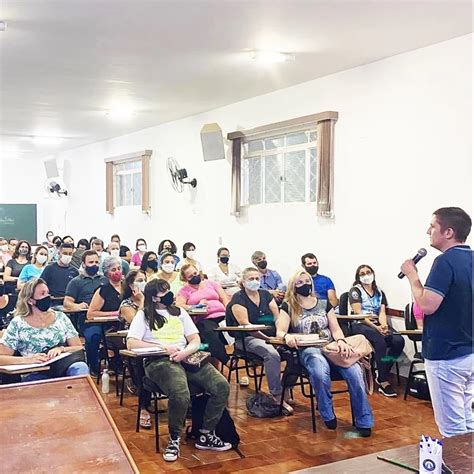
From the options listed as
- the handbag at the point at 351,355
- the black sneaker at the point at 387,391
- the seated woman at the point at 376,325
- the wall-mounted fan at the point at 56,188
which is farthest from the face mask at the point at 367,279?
the wall-mounted fan at the point at 56,188

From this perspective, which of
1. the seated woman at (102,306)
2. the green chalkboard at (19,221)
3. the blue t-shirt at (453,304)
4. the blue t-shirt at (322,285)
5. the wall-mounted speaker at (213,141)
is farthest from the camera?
the green chalkboard at (19,221)

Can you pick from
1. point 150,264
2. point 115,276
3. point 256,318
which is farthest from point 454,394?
point 150,264

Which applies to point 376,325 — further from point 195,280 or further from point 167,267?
point 167,267

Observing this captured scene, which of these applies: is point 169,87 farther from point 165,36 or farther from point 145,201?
point 145,201

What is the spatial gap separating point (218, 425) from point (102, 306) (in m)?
1.89

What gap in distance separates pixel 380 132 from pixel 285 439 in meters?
3.09

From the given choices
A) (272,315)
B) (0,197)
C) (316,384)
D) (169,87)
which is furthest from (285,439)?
(0,197)

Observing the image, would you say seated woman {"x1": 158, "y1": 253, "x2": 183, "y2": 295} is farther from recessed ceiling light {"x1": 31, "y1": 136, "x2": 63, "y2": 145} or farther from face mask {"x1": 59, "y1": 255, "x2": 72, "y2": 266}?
recessed ceiling light {"x1": 31, "y1": 136, "x2": 63, "y2": 145}

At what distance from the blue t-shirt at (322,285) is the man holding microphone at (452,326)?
3.19m

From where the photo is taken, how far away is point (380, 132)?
5.72 metres

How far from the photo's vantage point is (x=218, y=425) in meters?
3.78

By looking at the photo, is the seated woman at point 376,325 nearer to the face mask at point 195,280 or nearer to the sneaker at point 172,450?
the face mask at point 195,280

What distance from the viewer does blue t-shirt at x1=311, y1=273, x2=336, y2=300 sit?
5930 millimetres

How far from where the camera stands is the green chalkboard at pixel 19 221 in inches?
557
